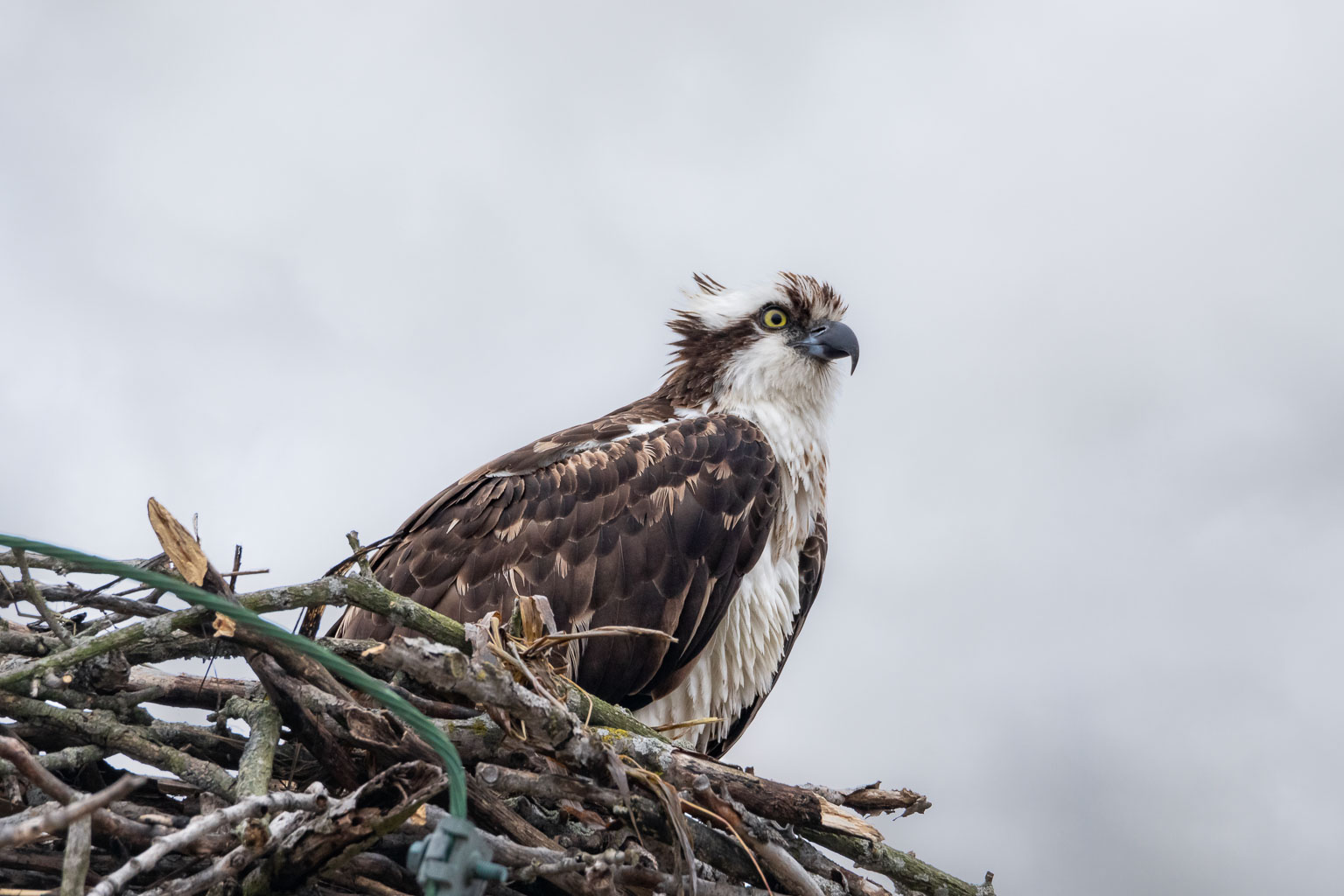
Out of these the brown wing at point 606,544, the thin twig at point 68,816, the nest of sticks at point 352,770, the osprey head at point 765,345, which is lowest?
the thin twig at point 68,816

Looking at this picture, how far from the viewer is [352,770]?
3.31 metres

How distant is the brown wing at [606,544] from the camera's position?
16.5 feet

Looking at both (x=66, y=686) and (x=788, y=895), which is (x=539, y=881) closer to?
(x=788, y=895)

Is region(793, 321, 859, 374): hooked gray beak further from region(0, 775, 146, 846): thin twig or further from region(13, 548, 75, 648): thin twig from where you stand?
region(0, 775, 146, 846): thin twig

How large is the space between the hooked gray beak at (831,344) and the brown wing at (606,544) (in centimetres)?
103

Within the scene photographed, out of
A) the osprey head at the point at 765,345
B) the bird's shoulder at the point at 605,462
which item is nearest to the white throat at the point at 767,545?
the osprey head at the point at 765,345

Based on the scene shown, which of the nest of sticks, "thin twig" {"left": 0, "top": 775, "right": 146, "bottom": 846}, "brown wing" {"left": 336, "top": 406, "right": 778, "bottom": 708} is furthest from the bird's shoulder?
"thin twig" {"left": 0, "top": 775, "right": 146, "bottom": 846}

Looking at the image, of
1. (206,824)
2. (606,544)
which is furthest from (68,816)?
(606,544)

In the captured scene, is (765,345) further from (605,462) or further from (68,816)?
(68,816)

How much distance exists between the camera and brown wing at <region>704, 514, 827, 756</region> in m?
5.98

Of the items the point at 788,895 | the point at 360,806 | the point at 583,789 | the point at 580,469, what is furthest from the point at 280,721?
the point at 580,469

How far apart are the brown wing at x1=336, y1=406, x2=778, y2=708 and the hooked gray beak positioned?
1028 mm

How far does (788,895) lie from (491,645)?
4.22 ft

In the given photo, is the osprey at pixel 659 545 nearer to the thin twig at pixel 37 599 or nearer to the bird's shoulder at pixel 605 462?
the bird's shoulder at pixel 605 462
